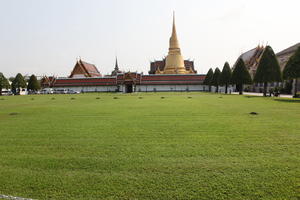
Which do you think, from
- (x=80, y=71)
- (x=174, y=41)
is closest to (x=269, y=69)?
(x=174, y=41)

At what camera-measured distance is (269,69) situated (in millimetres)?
27438

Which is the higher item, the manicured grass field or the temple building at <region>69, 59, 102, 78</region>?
the temple building at <region>69, 59, 102, 78</region>

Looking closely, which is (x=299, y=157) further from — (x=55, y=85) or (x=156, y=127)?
(x=55, y=85)

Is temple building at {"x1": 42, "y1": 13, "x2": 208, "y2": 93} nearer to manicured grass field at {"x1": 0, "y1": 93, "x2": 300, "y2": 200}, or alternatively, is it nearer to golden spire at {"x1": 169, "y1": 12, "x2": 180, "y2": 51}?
golden spire at {"x1": 169, "y1": 12, "x2": 180, "y2": 51}

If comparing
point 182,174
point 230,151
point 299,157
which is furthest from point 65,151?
point 299,157

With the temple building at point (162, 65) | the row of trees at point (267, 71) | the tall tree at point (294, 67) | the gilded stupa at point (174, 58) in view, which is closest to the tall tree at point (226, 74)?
the row of trees at point (267, 71)

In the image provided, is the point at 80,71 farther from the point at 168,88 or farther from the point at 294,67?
the point at 294,67

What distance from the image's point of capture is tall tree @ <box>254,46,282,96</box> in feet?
89.2

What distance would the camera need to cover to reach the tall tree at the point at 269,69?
27.2 m

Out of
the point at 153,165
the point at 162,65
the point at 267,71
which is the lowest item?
the point at 153,165

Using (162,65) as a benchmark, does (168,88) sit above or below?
below

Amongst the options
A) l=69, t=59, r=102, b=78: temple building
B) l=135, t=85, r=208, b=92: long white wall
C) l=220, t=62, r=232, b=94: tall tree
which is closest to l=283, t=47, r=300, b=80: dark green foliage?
l=220, t=62, r=232, b=94: tall tree

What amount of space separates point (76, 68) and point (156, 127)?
70668 millimetres

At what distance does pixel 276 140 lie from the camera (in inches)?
211
